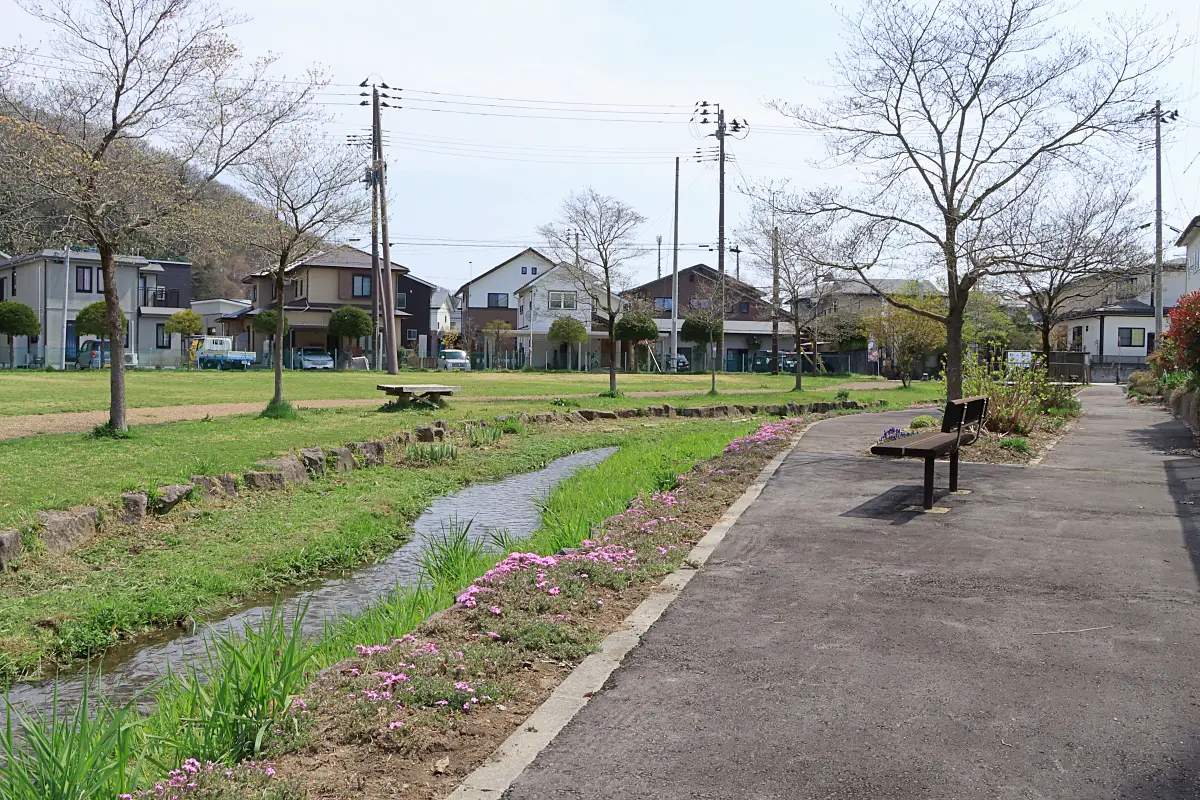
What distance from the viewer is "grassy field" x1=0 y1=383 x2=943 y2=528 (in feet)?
31.9

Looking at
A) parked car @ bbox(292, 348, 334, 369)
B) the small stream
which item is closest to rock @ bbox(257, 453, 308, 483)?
the small stream

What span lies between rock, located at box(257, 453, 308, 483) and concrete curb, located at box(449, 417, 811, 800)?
6.27 m

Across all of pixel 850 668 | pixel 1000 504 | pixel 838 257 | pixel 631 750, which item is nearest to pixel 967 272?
pixel 838 257

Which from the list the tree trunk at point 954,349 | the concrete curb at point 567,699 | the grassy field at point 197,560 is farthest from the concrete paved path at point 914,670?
the tree trunk at point 954,349

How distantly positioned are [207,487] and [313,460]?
2480mm

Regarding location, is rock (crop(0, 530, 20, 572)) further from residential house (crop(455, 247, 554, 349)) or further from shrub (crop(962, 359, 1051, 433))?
residential house (crop(455, 247, 554, 349))

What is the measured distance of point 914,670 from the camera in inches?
202

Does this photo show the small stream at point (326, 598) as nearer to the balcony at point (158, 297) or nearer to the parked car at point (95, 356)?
the parked car at point (95, 356)

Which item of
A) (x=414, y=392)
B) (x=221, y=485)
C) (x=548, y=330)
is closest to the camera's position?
(x=221, y=485)

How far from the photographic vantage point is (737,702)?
4.67 m

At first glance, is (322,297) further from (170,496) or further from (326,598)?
(326,598)

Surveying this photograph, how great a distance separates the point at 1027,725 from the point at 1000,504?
5.92 meters

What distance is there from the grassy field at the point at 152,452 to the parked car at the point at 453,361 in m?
38.9

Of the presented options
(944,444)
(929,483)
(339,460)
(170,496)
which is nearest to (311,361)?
(339,460)
